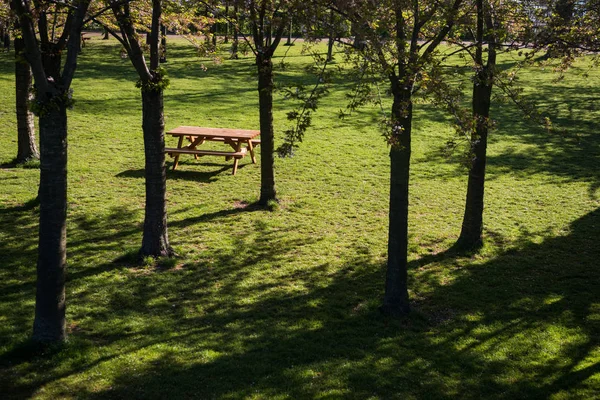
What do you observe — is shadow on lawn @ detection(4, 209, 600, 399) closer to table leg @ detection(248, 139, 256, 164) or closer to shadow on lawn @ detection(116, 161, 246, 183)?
shadow on lawn @ detection(116, 161, 246, 183)

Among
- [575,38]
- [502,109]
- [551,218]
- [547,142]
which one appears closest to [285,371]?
[575,38]

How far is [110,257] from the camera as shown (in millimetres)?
10211

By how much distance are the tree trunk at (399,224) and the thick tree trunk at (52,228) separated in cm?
390

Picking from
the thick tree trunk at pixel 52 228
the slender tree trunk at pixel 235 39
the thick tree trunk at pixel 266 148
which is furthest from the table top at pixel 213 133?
the thick tree trunk at pixel 52 228

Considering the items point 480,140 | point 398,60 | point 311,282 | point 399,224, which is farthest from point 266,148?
point 398,60

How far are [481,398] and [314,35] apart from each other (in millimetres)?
4346

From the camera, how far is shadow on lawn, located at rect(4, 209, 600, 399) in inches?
268

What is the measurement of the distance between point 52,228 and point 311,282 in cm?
401

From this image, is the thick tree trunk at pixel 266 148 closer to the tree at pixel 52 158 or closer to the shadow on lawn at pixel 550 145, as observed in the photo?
the shadow on lawn at pixel 550 145

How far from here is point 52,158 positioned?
7020 millimetres

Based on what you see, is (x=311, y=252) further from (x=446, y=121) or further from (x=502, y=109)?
(x=502, y=109)

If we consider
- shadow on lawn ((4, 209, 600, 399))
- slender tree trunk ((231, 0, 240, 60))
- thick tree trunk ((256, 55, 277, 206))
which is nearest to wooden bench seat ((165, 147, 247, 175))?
thick tree trunk ((256, 55, 277, 206))

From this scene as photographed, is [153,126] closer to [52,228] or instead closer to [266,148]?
[52,228]

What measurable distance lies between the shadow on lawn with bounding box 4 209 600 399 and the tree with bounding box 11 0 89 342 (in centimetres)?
57
